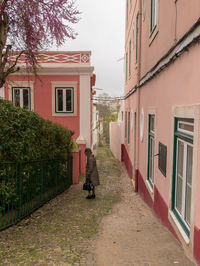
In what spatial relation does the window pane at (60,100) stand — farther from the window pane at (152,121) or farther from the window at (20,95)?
the window pane at (152,121)

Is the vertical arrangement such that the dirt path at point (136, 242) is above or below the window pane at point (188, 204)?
below

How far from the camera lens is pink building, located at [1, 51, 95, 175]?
1326 cm

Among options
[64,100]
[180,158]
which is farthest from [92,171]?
[64,100]

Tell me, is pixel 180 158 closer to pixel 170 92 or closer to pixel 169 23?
pixel 170 92

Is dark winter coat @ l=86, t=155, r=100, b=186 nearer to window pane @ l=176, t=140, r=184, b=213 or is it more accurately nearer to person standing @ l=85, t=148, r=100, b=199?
person standing @ l=85, t=148, r=100, b=199

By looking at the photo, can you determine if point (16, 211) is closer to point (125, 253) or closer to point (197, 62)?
point (125, 253)

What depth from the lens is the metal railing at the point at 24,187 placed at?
16.5 ft

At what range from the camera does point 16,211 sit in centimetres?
533

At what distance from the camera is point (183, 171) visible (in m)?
3.92

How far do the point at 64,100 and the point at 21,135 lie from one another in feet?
27.2

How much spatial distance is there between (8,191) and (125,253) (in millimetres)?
2669

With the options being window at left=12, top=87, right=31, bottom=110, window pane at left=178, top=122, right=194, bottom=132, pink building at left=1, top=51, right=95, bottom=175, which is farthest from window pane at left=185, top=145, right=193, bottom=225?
window at left=12, top=87, right=31, bottom=110

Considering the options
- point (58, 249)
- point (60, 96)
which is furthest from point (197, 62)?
point (60, 96)

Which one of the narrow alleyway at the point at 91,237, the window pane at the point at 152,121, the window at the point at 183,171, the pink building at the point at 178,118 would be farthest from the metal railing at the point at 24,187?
the window at the point at 183,171
